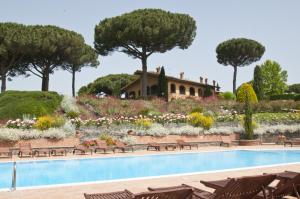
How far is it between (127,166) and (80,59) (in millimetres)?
27376

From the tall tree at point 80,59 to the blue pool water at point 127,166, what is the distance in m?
24.0

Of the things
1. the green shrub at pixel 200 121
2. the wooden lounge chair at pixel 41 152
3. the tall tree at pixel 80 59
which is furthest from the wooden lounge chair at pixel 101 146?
the tall tree at pixel 80 59

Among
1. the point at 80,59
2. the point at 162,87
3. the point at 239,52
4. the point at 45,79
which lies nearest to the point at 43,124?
the point at 45,79

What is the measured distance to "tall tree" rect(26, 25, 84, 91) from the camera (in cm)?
3431

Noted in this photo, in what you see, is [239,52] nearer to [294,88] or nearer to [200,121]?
[294,88]

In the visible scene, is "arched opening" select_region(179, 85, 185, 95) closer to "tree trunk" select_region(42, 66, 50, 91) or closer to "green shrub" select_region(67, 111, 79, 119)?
"tree trunk" select_region(42, 66, 50, 91)

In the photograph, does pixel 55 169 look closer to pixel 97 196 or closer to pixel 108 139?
pixel 108 139

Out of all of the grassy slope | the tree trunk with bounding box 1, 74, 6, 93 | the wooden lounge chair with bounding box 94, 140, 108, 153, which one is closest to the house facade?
the tree trunk with bounding box 1, 74, 6, 93

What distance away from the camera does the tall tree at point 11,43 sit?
108 ft

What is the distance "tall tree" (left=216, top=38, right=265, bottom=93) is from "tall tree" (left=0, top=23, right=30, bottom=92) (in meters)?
28.2

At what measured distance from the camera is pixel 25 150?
48.4 feet

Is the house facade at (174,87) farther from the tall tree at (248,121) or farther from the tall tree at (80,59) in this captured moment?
the tall tree at (248,121)

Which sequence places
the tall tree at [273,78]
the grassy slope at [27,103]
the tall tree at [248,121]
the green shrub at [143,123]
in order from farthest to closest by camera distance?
1. the tall tree at [273,78]
2. the grassy slope at [27,103]
3. the tall tree at [248,121]
4. the green shrub at [143,123]

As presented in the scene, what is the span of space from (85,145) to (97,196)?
11.5m
